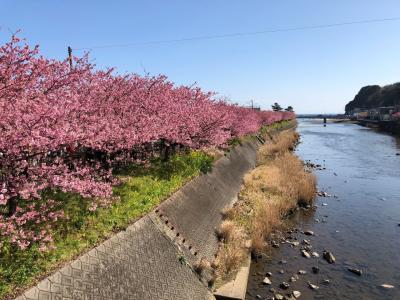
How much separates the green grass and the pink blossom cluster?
42 centimetres

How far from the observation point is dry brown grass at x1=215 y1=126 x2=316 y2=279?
49.0 feet

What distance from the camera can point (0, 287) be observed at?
7.47 meters

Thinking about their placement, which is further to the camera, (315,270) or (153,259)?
(315,270)

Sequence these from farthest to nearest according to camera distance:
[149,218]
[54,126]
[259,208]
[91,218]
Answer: [259,208] → [149,218] → [91,218] → [54,126]

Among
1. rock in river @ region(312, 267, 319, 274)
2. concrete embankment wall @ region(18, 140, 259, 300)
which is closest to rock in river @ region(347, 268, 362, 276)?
rock in river @ region(312, 267, 319, 274)

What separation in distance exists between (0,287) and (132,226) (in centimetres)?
460

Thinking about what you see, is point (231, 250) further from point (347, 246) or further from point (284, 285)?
point (347, 246)

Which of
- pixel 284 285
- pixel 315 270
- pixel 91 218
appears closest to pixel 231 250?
pixel 284 285

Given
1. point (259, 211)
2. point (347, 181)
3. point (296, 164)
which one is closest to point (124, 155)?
point (259, 211)

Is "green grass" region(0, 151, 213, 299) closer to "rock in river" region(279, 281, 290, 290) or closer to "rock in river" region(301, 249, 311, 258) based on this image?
"rock in river" region(279, 281, 290, 290)

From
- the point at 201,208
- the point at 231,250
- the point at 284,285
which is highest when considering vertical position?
the point at 201,208

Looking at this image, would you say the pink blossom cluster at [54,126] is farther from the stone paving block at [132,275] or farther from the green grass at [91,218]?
the stone paving block at [132,275]

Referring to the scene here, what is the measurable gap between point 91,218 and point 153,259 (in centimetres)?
225

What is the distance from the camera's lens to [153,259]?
11.4 metres
